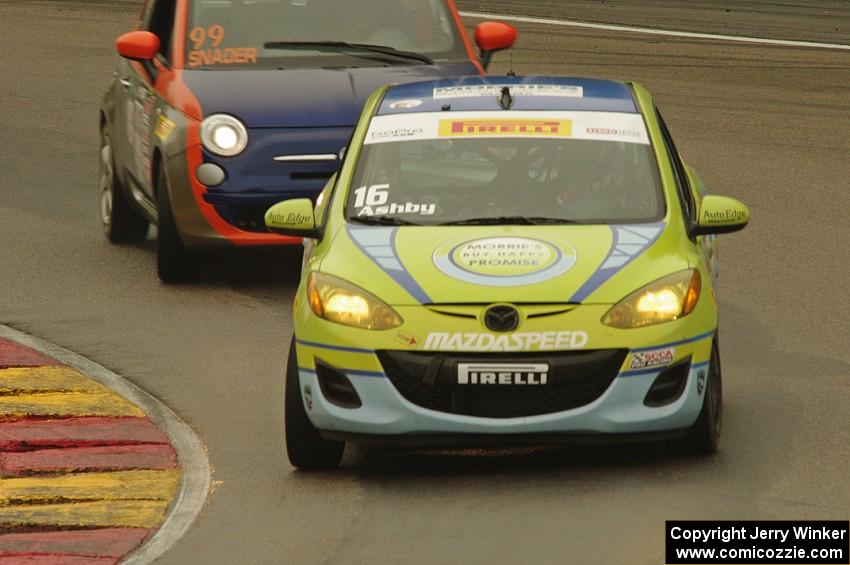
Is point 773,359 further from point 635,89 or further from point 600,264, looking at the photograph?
point 600,264

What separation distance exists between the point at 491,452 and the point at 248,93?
416 cm

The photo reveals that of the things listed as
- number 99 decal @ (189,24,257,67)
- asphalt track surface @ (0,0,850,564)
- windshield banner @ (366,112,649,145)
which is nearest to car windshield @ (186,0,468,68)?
number 99 decal @ (189,24,257,67)

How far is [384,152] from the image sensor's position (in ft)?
33.2

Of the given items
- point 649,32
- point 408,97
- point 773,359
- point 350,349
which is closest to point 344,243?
point 350,349

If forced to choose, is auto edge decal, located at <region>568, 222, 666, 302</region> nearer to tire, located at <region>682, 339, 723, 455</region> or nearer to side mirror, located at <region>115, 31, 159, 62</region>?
tire, located at <region>682, 339, 723, 455</region>

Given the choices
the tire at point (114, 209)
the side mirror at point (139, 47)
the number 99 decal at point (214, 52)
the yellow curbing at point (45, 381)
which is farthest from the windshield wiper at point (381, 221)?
the tire at point (114, 209)

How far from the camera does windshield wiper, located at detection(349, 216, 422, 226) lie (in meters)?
9.61

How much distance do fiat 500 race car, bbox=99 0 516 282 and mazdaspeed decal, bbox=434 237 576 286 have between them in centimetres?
368

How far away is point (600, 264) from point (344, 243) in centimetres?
112

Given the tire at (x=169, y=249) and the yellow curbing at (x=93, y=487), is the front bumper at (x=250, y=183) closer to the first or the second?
the tire at (x=169, y=249)

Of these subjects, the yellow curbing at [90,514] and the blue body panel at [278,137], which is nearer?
the yellow curbing at [90,514]

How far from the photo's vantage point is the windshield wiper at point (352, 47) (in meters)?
13.6

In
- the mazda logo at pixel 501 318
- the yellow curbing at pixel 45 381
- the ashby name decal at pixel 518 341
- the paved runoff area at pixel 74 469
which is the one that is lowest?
the yellow curbing at pixel 45 381

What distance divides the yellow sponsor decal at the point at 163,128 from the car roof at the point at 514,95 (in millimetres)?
2538
